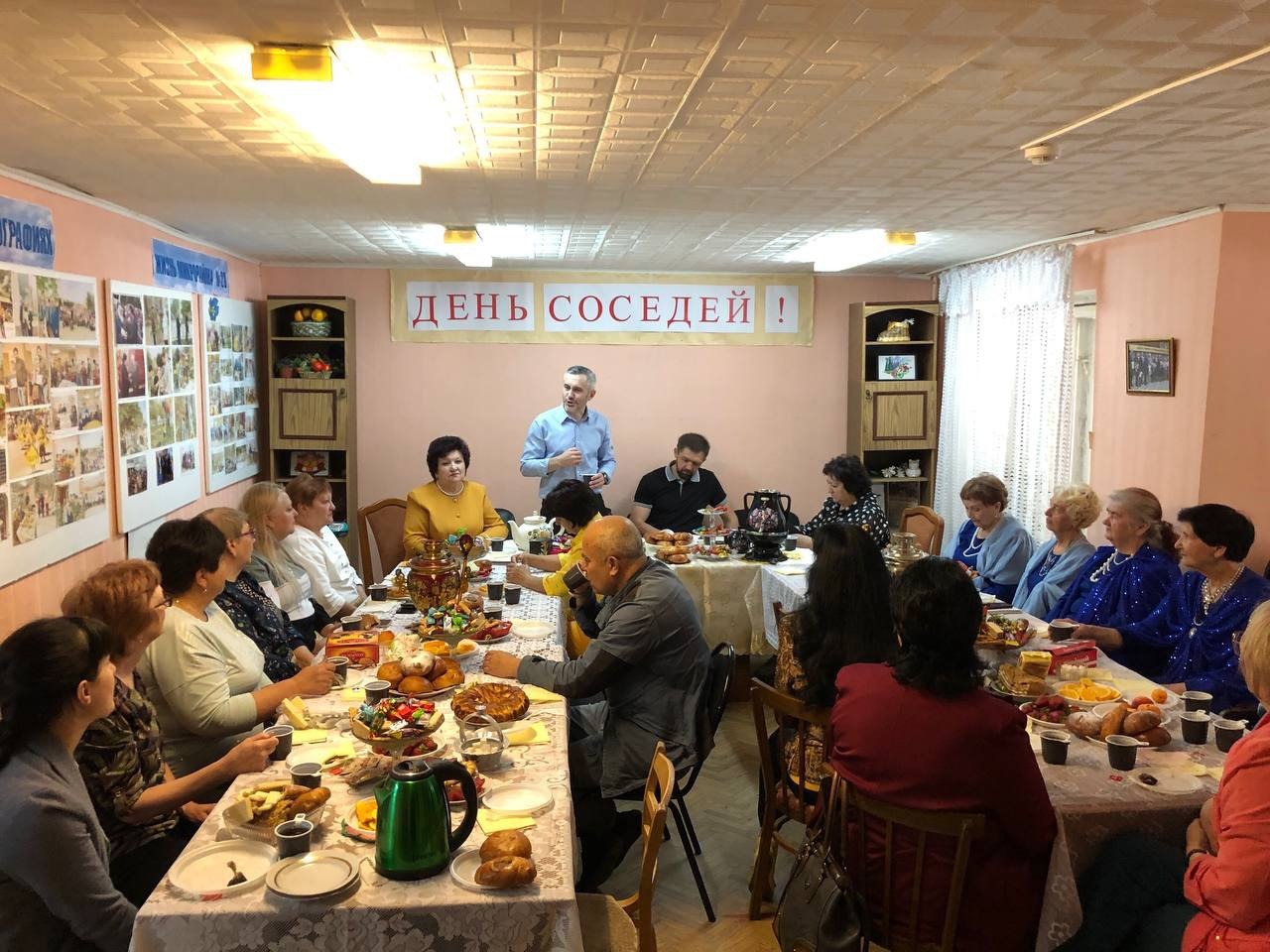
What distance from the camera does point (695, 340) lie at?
7340mm

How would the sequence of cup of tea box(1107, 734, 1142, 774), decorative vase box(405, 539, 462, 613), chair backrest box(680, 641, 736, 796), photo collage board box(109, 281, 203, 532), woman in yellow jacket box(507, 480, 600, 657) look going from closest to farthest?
1. cup of tea box(1107, 734, 1142, 774)
2. chair backrest box(680, 641, 736, 796)
3. decorative vase box(405, 539, 462, 613)
4. woman in yellow jacket box(507, 480, 600, 657)
5. photo collage board box(109, 281, 203, 532)

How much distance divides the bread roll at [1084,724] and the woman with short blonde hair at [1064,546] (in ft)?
5.50

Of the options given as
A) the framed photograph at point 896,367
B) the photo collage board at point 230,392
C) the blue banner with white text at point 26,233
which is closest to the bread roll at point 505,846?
the blue banner with white text at point 26,233

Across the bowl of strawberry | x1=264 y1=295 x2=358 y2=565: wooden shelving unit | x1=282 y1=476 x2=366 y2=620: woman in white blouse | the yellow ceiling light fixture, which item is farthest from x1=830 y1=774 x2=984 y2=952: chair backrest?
x1=264 y1=295 x2=358 y2=565: wooden shelving unit

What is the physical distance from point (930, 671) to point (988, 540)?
2845mm

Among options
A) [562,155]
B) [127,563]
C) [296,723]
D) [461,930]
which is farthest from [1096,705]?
[127,563]

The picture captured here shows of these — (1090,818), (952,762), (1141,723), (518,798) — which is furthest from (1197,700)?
(518,798)

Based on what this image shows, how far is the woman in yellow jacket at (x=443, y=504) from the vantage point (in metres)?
5.05

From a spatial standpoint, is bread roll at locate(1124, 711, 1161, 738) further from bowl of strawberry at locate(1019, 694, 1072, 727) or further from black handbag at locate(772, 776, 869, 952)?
black handbag at locate(772, 776, 869, 952)

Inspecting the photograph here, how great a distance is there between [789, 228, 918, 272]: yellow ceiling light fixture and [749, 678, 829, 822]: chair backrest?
3.07 metres

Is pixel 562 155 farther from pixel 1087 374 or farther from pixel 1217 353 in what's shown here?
pixel 1087 374

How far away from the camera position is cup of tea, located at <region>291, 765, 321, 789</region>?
7.02ft

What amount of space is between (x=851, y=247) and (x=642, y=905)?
4.36 m

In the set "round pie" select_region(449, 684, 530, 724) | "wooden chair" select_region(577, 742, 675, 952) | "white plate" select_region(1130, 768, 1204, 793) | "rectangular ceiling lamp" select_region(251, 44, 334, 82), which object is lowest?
"wooden chair" select_region(577, 742, 675, 952)
